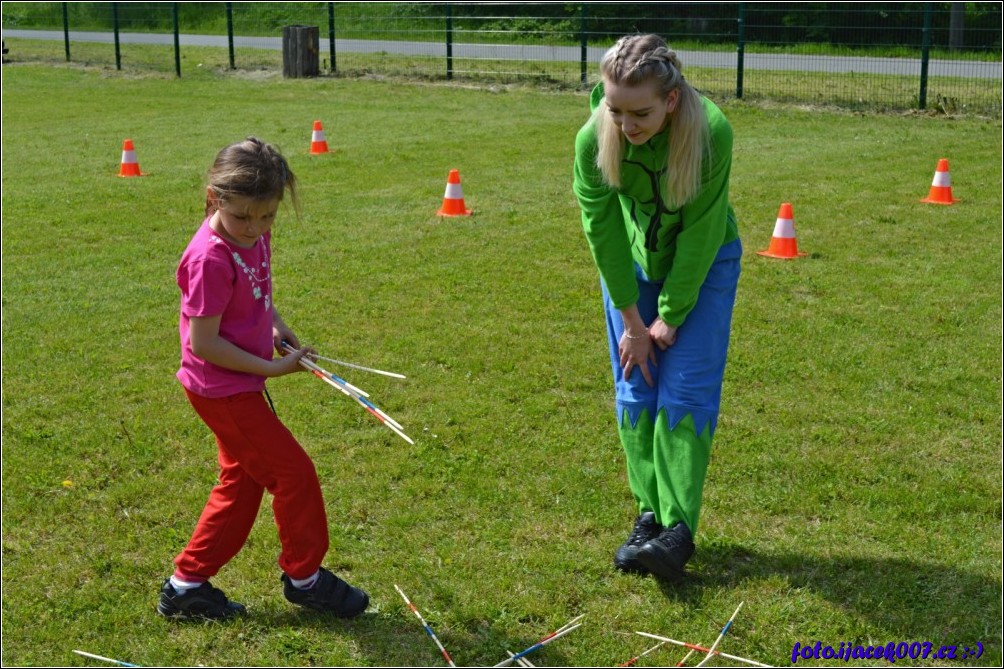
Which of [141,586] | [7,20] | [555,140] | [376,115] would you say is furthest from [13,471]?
[7,20]

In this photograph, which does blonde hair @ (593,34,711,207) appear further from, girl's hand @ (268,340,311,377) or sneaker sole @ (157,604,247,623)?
sneaker sole @ (157,604,247,623)

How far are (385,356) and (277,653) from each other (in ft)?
10.3

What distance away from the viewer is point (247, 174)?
3.59 m

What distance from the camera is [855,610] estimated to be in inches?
163

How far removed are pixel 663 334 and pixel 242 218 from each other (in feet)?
5.12

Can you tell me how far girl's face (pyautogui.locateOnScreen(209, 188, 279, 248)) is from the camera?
11.8 feet

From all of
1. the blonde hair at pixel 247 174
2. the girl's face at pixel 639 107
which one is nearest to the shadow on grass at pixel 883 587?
the girl's face at pixel 639 107

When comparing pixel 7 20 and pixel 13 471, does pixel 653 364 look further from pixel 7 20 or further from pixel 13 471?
pixel 7 20

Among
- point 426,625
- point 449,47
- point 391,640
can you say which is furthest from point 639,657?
point 449,47

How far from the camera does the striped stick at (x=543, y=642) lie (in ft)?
12.7

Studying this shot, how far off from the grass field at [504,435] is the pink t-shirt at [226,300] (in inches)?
36.3

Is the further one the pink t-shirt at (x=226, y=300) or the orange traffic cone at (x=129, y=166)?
the orange traffic cone at (x=129, y=166)

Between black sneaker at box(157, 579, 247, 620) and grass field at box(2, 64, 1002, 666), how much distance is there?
0.06 metres

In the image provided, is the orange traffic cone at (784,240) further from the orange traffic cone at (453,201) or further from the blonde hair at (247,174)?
the blonde hair at (247,174)
